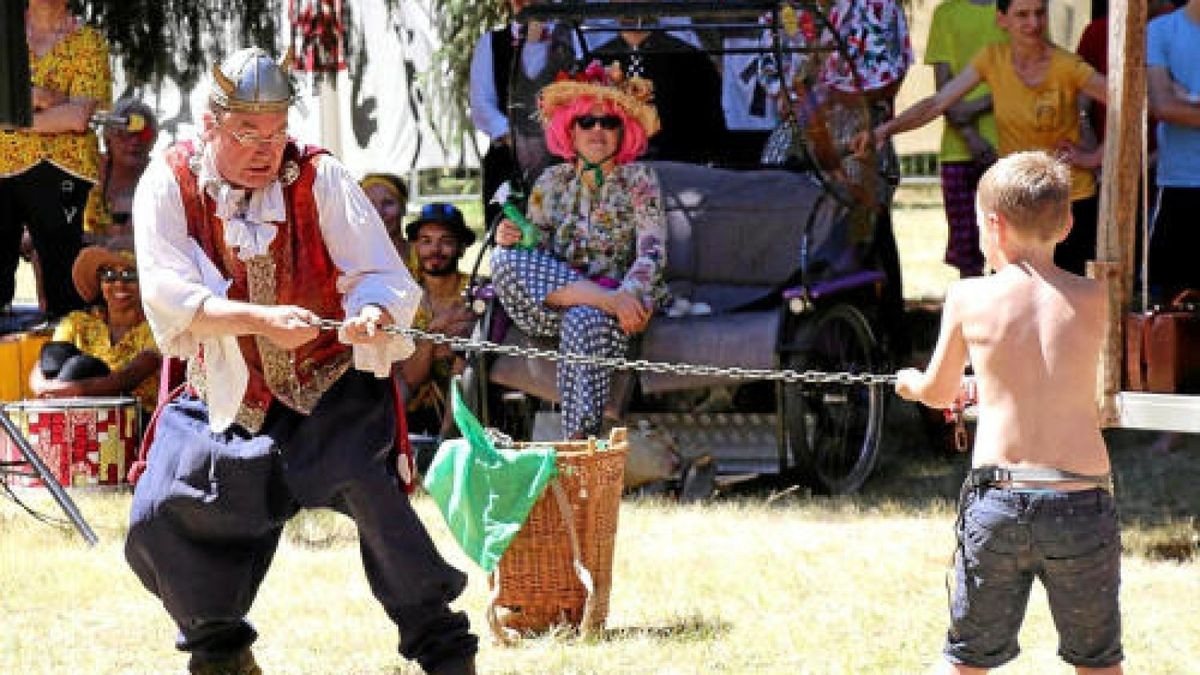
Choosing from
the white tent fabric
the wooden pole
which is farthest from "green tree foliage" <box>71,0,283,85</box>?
the wooden pole

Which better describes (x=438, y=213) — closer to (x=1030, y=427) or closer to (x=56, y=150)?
(x=56, y=150)

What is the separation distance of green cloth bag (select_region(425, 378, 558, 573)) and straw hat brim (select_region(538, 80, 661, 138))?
8.52 ft

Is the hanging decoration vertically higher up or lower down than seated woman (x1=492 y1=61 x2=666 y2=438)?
higher up

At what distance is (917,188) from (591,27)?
1347 centimetres

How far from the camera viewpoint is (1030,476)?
15.5ft

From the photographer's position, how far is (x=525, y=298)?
344 inches

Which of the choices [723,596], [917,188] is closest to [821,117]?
[723,596]

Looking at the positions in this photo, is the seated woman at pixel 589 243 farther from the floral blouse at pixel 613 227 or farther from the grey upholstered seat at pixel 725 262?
the grey upholstered seat at pixel 725 262

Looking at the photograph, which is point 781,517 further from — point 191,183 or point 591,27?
point 191,183

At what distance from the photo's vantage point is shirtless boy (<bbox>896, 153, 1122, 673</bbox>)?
4715 mm

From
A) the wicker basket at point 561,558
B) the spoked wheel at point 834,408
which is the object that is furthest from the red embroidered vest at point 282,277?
the spoked wheel at point 834,408

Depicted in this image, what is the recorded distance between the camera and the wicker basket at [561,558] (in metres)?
6.54

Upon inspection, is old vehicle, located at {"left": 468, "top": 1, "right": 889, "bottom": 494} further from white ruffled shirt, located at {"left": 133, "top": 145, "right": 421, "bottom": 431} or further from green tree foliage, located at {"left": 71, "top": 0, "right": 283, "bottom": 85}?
white ruffled shirt, located at {"left": 133, "top": 145, "right": 421, "bottom": 431}

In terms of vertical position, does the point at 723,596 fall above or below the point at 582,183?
below
